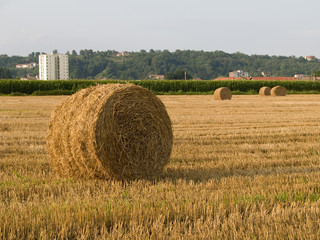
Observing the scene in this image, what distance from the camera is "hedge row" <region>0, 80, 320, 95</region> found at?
42500 millimetres

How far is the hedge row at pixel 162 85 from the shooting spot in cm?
4250

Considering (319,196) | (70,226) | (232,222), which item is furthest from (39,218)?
(319,196)

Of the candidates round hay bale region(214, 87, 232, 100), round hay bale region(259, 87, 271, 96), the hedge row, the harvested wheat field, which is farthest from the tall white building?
the harvested wheat field

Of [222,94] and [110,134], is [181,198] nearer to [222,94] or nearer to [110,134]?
[110,134]

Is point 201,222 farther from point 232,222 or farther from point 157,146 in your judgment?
point 157,146

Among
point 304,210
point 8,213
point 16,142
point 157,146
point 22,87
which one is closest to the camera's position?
point 8,213

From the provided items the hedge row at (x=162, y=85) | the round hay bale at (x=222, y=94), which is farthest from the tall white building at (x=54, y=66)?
the round hay bale at (x=222, y=94)

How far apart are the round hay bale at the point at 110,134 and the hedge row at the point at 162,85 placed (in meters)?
33.2

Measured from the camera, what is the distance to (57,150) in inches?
264

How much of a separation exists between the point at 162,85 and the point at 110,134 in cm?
4311

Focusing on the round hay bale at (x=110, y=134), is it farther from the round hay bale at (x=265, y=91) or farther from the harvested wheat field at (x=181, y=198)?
the round hay bale at (x=265, y=91)

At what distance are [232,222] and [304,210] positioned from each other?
0.95m

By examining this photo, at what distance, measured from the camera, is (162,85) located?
161ft

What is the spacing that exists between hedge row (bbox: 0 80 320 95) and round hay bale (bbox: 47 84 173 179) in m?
33.2
